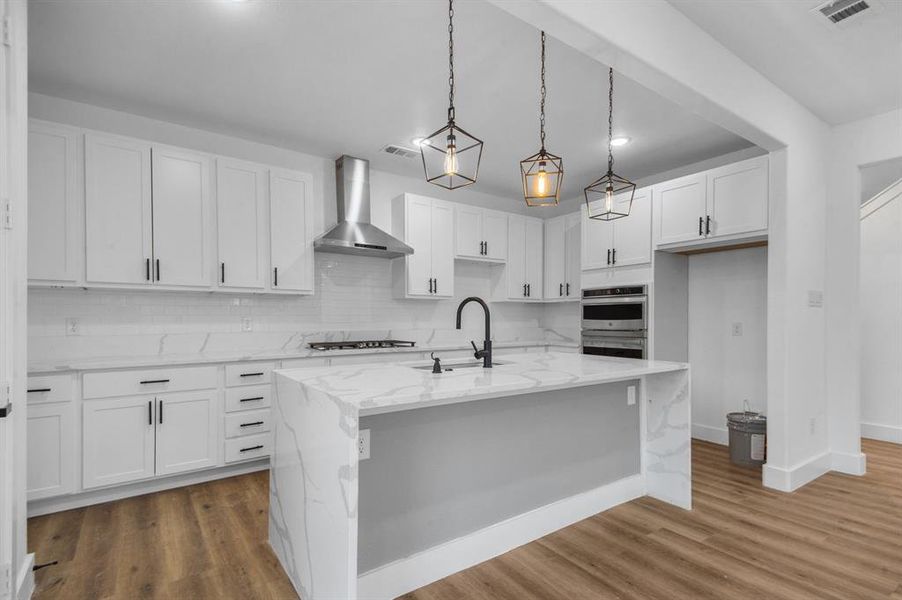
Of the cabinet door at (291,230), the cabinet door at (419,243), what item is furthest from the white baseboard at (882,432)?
the cabinet door at (291,230)

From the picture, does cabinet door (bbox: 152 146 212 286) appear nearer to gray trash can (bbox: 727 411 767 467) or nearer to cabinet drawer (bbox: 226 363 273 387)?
cabinet drawer (bbox: 226 363 273 387)

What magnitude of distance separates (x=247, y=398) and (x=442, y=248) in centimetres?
243

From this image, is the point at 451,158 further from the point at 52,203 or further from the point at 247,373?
the point at 52,203

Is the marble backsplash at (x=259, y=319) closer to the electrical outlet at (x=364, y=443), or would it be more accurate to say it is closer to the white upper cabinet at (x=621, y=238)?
the white upper cabinet at (x=621, y=238)

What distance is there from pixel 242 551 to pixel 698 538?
2.42 metres

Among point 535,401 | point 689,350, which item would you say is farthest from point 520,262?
point 535,401

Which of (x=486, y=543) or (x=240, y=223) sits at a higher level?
(x=240, y=223)

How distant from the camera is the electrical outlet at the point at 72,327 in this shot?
3.39 m

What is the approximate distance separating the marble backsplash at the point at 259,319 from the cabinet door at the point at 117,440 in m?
0.41

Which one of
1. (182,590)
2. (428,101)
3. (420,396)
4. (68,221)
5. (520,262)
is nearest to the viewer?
(420,396)

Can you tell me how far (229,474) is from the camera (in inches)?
143

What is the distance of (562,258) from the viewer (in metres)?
5.70

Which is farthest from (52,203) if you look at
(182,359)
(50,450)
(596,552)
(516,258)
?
(516,258)

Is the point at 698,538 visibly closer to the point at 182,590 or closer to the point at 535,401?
the point at 535,401
